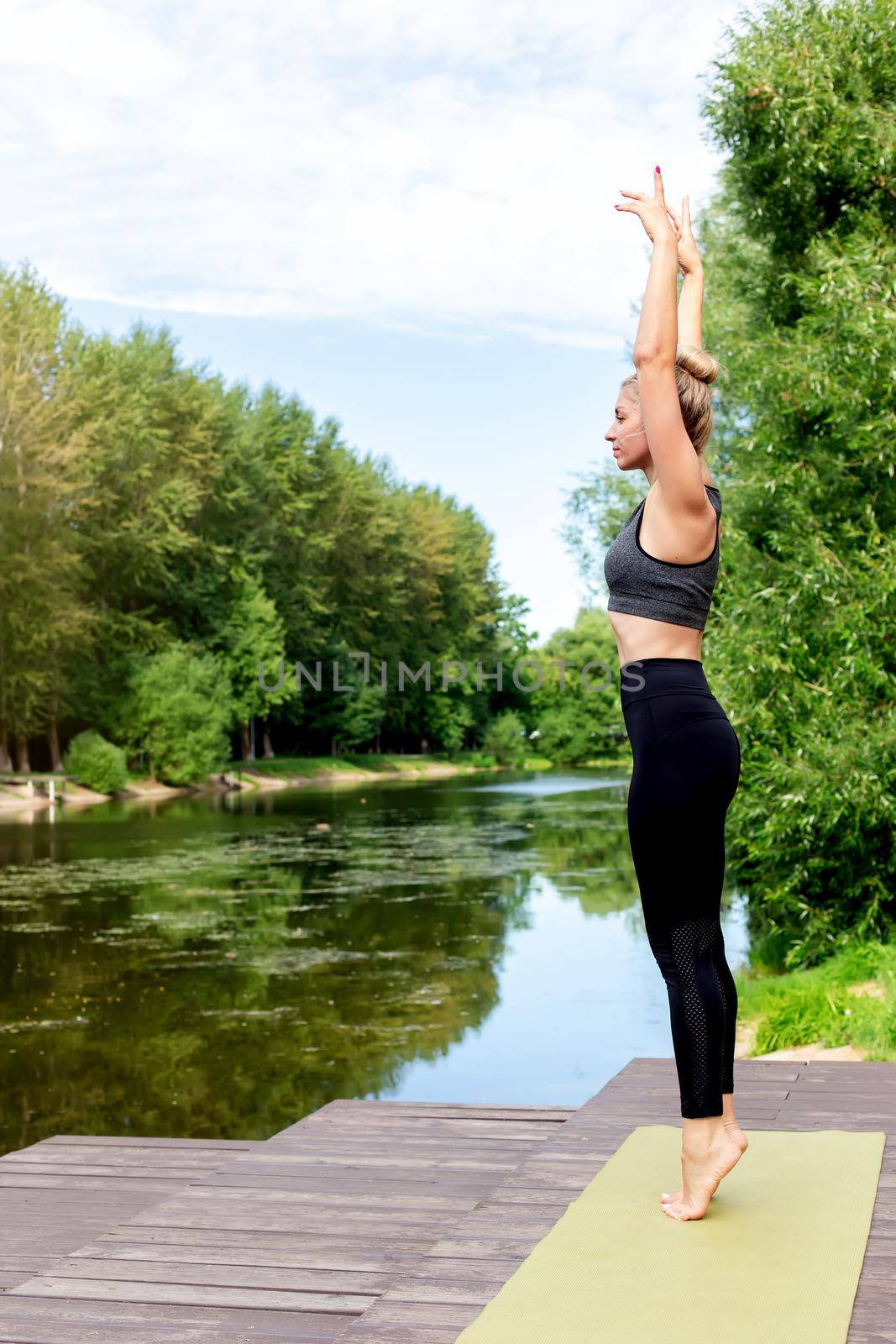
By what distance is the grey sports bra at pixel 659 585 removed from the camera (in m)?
2.83

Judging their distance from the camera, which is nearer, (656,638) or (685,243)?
(656,638)

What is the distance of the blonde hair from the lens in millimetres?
2832

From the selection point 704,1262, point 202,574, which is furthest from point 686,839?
point 202,574

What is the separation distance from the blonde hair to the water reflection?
505 cm

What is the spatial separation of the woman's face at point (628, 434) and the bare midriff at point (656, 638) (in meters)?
0.32

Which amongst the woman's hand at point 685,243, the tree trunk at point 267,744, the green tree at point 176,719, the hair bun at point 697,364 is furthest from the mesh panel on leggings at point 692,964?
the tree trunk at point 267,744

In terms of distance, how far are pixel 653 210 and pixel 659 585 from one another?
78 centimetres

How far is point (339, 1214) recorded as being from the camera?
3.27 meters

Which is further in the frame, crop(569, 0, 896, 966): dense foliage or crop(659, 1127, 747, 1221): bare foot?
crop(569, 0, 896, 966): dense foliage

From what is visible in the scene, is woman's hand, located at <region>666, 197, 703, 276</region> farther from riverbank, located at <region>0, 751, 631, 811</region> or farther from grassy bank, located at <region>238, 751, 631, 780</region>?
grassy bank, located at <region>238, 751, 631, 780</region>

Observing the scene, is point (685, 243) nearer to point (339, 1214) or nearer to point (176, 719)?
point (339, 1214)

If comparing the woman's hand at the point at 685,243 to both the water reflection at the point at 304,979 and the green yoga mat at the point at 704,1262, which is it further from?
the water reflection at the point at 304,979

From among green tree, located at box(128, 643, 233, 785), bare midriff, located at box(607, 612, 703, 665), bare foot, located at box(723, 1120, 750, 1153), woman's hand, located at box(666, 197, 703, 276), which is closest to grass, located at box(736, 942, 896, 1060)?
bare foot, located at box(723, 1120, 750, 1153)

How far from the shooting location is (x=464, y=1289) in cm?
250
